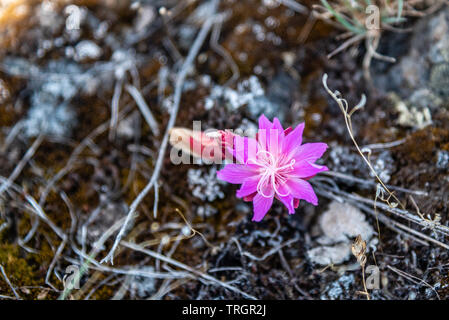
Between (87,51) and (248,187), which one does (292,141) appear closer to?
(248,187)

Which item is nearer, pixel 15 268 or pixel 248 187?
pixel 248 187

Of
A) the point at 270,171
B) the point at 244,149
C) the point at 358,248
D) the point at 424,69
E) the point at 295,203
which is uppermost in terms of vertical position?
the point at 424,69

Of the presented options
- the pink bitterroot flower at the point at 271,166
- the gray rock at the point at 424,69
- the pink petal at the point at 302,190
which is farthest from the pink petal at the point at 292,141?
the gray rock at the point at 424,69

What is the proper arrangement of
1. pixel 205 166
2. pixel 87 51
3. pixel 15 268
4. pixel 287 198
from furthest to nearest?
1. pixel 87 51
2. pixel 205 166
3. pixel 15 268
4. pixel 287 198

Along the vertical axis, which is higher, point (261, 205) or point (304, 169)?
point (304, 169)

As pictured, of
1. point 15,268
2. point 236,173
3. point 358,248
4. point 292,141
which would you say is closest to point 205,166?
point 236,173

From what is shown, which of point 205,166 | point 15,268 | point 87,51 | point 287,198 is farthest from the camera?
point 87,51
